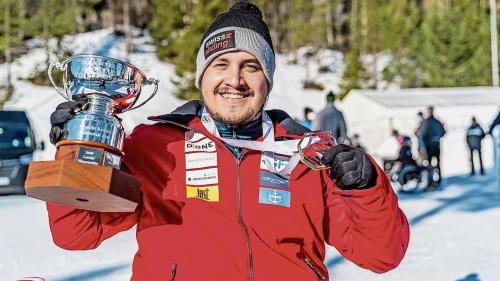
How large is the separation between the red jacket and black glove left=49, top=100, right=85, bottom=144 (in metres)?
0.22

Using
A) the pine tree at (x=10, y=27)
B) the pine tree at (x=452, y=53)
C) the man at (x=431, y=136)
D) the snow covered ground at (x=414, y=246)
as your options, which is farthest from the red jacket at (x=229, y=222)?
the pine tree at (x=452, y=53)

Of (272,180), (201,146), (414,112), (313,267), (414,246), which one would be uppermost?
(414,112)

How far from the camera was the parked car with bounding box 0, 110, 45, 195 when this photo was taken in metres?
12.6

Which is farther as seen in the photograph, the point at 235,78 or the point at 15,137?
the point at 15,137

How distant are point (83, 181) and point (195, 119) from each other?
63 cm

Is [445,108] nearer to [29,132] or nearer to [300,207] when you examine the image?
[29,132]

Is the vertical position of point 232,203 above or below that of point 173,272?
above

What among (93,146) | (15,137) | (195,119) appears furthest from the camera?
(15,137)

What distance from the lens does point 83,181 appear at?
5.72 feet

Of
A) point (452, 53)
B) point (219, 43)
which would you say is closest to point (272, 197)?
point (219, 43)

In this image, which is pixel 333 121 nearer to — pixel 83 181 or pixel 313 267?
pixel 313 267

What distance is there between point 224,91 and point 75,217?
62 centimetres

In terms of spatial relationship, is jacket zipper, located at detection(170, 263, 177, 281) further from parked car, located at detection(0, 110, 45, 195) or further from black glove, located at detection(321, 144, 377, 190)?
parked car, located at detection(0, 110, 45, 195)

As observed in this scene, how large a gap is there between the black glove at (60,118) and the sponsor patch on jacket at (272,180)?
0.62 m
